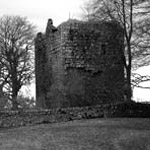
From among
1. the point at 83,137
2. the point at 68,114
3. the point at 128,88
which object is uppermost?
the point at 128,88

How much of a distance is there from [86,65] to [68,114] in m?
5.12

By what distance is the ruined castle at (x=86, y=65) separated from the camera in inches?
1070

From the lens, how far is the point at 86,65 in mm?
27766

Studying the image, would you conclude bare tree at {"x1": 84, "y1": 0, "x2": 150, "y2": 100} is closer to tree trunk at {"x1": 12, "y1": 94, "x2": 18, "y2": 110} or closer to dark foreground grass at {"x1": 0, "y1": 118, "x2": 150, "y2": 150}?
dark foreground grass at {"x1": 0, "y1": 118, "x2": 150, "y2": 150}

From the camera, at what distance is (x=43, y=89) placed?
3064cm

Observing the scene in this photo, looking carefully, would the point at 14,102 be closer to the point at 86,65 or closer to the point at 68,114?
the point at 86,65

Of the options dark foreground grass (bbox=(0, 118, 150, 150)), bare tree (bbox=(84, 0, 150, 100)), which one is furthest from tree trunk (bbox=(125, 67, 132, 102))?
dark foreground grass (bbox=(0, 118, 150, 150))

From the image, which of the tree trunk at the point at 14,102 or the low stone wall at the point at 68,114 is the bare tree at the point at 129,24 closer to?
the low stone wall at the point at 68,114

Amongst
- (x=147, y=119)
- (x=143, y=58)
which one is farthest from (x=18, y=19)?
(x=147, y=119)

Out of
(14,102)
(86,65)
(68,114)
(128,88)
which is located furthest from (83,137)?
(14,102)

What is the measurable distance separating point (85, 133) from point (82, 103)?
27.8 feet

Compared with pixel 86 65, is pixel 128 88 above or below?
below

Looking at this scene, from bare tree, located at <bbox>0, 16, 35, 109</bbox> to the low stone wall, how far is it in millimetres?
14031

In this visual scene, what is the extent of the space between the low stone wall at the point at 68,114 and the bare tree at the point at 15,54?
14.0 metres
